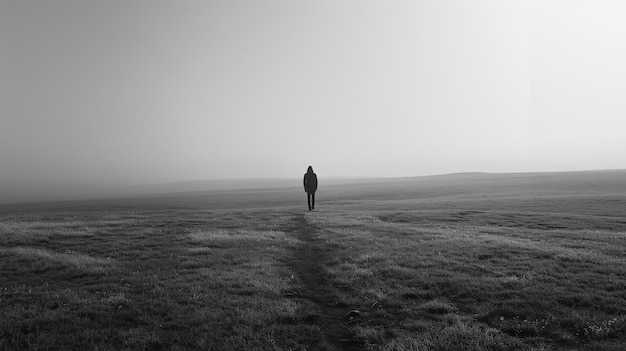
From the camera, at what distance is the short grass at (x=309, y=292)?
32.2ft

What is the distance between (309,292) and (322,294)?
564 mm

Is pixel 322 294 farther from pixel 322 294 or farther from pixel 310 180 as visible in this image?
pixel 310 180

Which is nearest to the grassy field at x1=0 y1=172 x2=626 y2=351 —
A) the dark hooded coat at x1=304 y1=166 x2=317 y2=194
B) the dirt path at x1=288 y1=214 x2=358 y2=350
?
the dirt path at x1=288 y1=214 x2=358 y2=350

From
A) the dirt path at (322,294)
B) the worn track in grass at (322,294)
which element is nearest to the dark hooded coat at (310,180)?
the dirt path at (322,294)

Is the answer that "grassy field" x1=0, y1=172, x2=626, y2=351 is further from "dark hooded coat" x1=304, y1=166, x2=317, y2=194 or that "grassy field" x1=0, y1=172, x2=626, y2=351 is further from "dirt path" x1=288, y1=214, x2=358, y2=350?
"dark hooded coat" x1=304, y1=166, x2=317, y2=194

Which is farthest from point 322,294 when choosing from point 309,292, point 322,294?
point 309,292

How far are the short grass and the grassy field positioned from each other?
63 mm

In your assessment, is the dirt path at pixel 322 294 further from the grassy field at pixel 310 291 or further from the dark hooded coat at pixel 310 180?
the dark hooded coat at pixel 310 180

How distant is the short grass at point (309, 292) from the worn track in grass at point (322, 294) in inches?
2.5

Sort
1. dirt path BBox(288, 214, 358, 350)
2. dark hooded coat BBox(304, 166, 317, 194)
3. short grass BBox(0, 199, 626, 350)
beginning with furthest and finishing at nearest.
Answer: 1. dark hooded coat BBox(304, 166, 317, 194)
2. dirt path BBox(288, 214, 358, 350)
3. short grass BBox(0, 199, 626, 350)

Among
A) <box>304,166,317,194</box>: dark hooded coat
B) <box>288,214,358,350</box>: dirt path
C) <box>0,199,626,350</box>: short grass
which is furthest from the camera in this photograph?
<box>304,166,317,194</box>: dark hooded coat

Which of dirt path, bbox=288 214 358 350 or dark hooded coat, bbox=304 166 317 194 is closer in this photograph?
dirt path, bbox=288 214 358 350

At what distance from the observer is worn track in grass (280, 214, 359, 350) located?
10.2 meters

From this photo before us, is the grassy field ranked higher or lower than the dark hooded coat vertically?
lower
